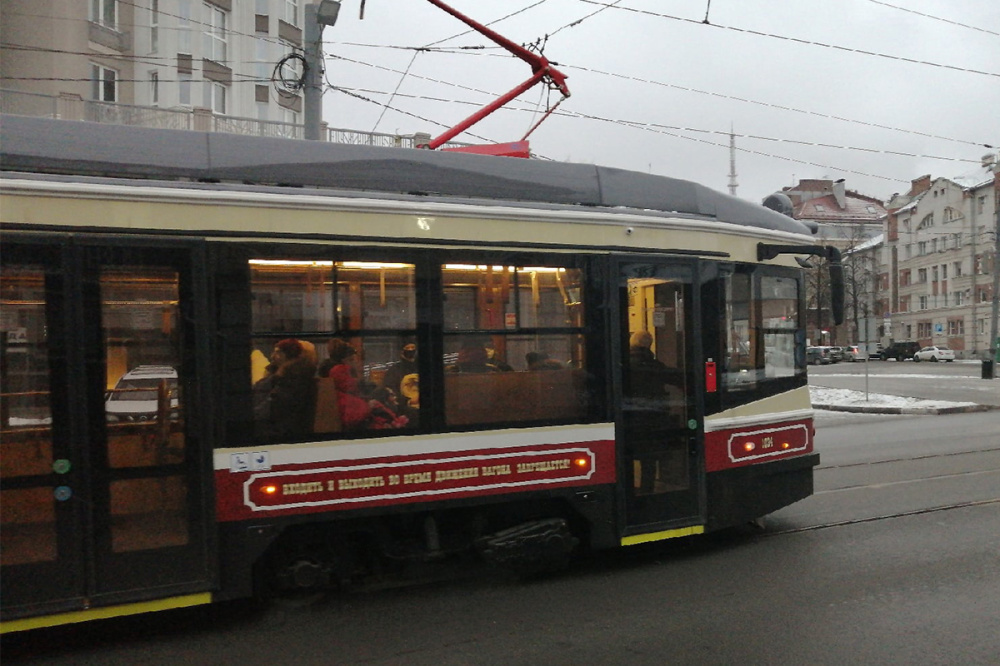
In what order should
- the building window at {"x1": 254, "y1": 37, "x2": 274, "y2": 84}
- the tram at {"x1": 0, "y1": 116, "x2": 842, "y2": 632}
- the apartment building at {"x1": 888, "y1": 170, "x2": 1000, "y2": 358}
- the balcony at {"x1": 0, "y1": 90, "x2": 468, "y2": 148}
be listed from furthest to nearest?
the apartment building at {"x1": 888, "y1": 170, "x2": 1000, "y2": 358} → the building window at {"x1": 254, "y1": 37, "x2": 274, "y2": 84} → the balcony at {"x1": 0, "y1": 90, "x2": 468, "y2": 148} → the tram at {"x1": 0, "y1": 116, "x2": 842, "y2": 632}

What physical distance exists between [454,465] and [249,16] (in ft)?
96.6

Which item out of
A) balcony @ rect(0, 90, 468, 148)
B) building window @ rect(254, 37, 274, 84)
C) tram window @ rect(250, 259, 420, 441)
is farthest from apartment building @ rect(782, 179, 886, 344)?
tram window @ rect(250, 259, 420, 441)

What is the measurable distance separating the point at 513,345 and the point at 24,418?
287 cm

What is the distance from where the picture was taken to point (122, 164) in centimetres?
464

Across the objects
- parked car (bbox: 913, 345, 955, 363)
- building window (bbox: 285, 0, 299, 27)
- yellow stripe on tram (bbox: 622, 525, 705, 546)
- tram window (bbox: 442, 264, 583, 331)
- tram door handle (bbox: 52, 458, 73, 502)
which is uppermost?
building window (bbox: 285, 0, 299, 27)

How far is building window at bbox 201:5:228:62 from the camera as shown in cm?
2838

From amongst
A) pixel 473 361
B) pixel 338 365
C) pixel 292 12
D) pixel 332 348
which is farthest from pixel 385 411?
pixel 292 12

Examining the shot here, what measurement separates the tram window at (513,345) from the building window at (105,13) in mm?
25991

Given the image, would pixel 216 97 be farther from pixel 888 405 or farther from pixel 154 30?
pixel 888 405

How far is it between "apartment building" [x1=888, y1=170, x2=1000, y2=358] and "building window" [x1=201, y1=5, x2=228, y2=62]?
150ft

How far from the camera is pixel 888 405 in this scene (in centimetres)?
2108

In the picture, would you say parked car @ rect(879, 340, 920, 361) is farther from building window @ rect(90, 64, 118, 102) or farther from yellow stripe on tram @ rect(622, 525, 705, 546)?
yellow stripe on tram @ rect(622, 525, 705, 546)

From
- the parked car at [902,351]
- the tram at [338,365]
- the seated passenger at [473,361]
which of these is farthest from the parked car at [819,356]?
the seated passenger at [473,361]

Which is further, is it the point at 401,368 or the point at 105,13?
the point at 105,13
